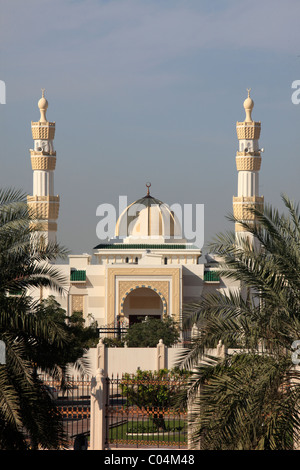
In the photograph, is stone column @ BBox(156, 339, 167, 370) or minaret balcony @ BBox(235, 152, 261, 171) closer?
stone column @ BBox(156, 339, 167, 370)

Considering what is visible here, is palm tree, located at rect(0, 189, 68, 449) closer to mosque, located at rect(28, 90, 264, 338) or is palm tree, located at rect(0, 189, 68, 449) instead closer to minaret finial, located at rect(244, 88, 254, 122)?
mosque, located at rect(28, 90, 264, 338)

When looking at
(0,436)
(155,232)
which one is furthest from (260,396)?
(155,232)

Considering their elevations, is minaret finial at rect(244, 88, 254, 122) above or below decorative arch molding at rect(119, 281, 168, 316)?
above

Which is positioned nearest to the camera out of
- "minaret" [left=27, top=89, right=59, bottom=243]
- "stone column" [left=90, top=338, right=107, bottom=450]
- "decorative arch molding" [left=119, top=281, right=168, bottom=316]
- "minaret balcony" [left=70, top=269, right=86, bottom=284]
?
"stone column" [left=90, top=338, right=107, bottom=450]

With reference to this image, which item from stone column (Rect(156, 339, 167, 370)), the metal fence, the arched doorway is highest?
the arched doorway

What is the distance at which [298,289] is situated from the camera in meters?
10.8

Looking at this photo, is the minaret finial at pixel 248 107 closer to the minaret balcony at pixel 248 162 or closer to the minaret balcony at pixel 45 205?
the minaret balcony at pixel 248 162

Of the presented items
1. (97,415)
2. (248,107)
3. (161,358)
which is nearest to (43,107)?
(248,107)

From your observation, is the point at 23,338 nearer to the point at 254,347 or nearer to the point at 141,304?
the point at 254,347

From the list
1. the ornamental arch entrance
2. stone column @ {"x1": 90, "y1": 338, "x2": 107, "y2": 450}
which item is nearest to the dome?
the ornamental arch entrance

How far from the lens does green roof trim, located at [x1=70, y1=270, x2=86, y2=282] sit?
112 feet

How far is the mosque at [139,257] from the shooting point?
3338 centimetres
